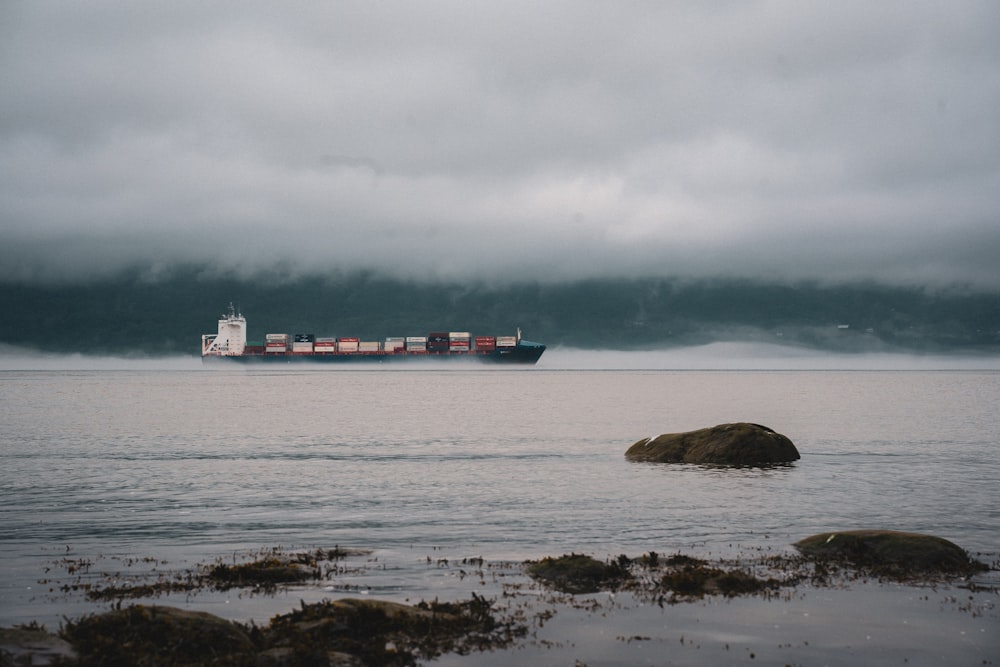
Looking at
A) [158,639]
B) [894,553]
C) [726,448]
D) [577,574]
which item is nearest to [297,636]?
[158,639]

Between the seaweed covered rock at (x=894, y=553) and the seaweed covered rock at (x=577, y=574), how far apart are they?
473cm

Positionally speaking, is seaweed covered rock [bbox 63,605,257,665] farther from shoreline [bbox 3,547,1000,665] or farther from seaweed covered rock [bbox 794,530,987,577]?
seaweed covered rock [bbox 794,530,987,577]

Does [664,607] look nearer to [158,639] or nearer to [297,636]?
[297,636]

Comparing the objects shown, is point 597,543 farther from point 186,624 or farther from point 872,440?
point 872,440

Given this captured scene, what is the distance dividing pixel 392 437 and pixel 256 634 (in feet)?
123

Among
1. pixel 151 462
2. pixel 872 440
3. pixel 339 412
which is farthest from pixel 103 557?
pixel 339 412

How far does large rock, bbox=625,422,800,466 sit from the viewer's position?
32.2 meters

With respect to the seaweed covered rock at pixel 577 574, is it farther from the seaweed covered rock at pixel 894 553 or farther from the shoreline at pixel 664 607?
the seaweed covered rock at pixel 894 553

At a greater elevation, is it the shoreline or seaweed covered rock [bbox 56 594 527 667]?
seaweed covered rock [bbox 56 594 527 667]

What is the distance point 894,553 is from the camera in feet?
52.4

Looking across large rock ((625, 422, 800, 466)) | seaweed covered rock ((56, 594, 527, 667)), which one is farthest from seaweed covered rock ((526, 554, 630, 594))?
large rock ((625, 422, 800, 466))

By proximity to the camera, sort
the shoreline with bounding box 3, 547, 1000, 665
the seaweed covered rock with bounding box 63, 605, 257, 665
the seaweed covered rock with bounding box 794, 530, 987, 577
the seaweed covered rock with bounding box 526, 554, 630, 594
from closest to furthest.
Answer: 1. the seaweed covered rock with bounding box 63, 605, 257, 665
2. the shoreline with bounding box 3, 547, 1000, 665
3. the seaweed covered rock with bounding box 526, 554, 630, 594
4. the seaweed covered rock with bounding box 794, 530, 987, 577

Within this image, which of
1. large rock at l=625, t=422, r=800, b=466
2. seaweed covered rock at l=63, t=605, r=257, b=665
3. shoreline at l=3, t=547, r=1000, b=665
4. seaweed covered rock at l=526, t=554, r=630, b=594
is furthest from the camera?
large rock at l=625, t=422, r=800, b=466

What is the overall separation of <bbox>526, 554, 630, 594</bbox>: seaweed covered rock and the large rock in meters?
18.5
